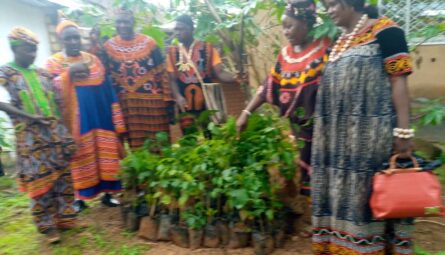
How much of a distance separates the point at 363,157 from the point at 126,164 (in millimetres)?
1940

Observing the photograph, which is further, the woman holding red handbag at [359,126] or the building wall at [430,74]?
the building wall at [430,74]

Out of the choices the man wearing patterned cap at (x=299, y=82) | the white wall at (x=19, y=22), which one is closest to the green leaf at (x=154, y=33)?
the man wearing patterned cap at (x=299, y=82)

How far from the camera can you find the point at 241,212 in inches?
103

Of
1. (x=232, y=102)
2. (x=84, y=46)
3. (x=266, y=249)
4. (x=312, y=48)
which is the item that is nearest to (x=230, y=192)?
(x=266, y=249)

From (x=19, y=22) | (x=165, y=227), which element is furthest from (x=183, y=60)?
(x=19, y=22)

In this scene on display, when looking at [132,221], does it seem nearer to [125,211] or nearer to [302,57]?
[125,211]

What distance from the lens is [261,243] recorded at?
8.52 feet

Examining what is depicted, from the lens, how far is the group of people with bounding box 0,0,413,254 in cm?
199

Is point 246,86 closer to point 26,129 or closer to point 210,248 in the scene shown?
point 210,248

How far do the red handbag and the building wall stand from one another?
4.13m

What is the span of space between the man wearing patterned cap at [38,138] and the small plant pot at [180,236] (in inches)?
41.1

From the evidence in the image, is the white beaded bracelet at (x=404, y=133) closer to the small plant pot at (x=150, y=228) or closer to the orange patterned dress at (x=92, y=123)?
the small plant pot at (x=150, y=228)

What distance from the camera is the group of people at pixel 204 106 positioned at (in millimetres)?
1988

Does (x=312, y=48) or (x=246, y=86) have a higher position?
(x=312, y=48)
